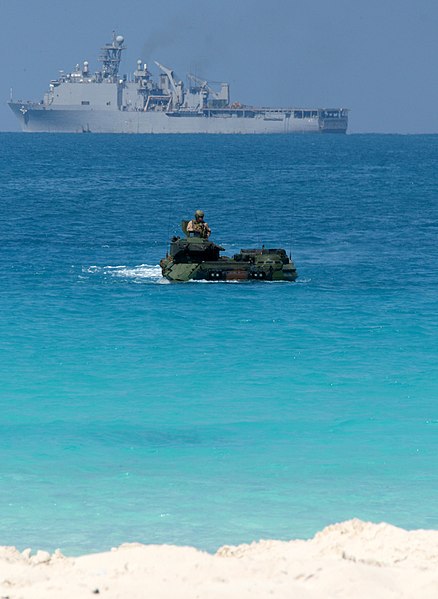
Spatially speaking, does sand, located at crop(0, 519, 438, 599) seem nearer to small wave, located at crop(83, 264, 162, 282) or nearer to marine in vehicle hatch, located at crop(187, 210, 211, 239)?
marine in vehicle hatch, located at crop(187, 210, 211, 239)

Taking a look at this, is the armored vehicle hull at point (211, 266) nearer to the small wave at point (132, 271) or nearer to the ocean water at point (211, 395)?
the ocean water at point (211, 395)

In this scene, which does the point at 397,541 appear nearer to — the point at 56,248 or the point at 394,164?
the point at 56,248

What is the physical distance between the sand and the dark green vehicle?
21.7m

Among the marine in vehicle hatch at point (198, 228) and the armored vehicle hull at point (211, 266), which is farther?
Result: the marine in vehicle hatch at point (198, 228)

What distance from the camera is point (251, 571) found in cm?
884

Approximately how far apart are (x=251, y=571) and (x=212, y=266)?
22.9 m

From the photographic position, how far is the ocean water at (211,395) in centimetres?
1317

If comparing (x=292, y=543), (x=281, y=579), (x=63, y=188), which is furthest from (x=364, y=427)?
(x=63, y=188)

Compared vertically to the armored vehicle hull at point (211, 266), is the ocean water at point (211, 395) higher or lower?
lower

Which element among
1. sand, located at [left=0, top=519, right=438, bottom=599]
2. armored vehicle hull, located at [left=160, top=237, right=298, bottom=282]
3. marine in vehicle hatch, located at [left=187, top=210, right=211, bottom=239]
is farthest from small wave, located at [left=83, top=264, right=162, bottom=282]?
sand, located at [left=0, top=519, right=438, bottom=599]

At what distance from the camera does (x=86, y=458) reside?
50.0 feet

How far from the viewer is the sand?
836 cm

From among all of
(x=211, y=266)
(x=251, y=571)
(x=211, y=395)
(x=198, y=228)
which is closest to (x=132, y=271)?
(x=198, y=228)

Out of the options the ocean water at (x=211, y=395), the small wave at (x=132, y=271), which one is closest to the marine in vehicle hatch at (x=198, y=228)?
the ocean water at (x=211, y=395)
